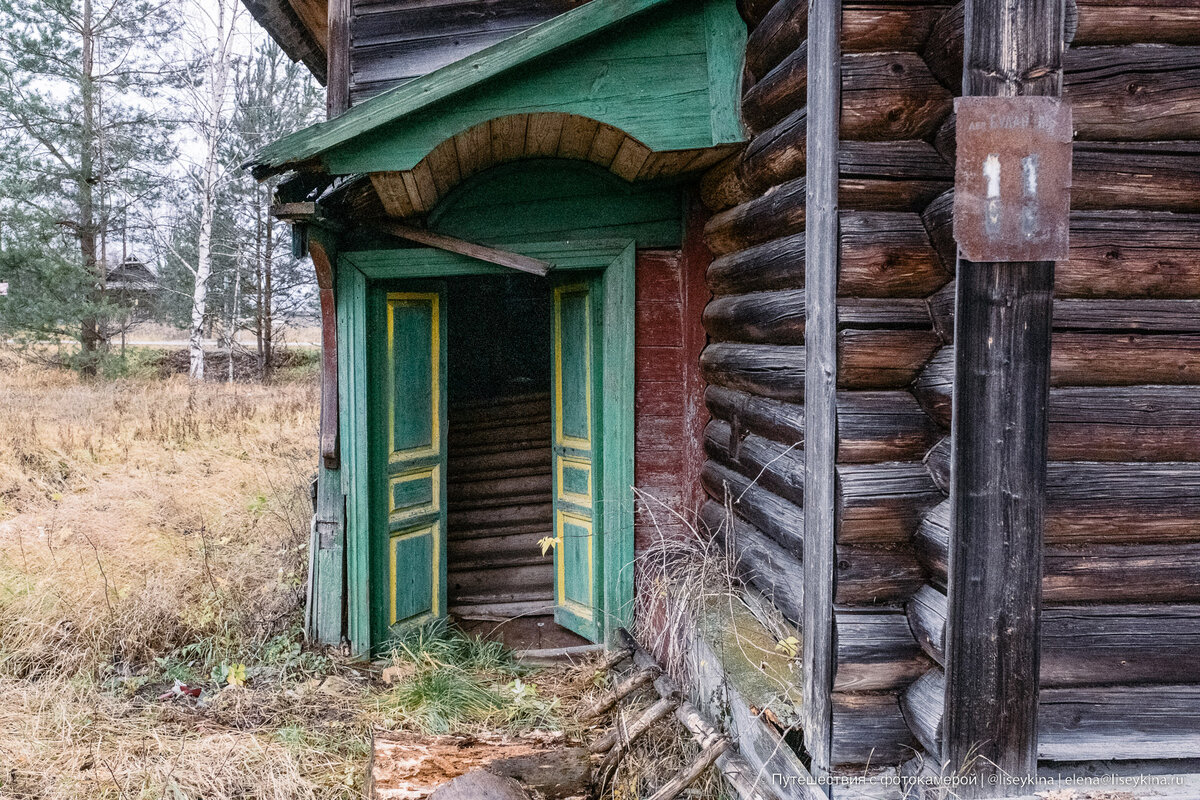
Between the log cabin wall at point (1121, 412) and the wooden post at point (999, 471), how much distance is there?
0.45 feet

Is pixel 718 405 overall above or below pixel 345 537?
above

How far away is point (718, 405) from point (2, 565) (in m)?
5.23

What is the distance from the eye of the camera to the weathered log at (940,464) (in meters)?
2.08

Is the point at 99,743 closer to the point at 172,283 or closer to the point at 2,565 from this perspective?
the point at 2,565

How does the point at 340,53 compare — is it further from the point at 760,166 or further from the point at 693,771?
the point at 693,771

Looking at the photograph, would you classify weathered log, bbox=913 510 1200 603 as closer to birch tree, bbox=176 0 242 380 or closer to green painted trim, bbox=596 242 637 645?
green painted trim, bbox=596 242 637 645

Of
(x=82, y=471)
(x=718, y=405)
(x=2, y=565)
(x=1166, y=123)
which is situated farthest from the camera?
(x=82, y=471)

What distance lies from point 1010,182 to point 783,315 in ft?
3.56

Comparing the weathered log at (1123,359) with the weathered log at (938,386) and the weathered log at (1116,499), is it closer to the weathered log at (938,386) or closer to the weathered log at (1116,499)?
the weathered log at (1116,499)

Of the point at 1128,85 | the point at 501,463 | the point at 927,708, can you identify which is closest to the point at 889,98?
the point at 1128,85

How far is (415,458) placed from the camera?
4.77 m

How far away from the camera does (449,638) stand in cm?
483

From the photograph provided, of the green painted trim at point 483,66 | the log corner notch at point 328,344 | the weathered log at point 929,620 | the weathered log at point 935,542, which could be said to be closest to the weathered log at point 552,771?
the weathered log at point 929,620

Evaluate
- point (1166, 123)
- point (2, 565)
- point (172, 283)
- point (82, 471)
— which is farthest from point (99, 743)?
point (172, 283)
